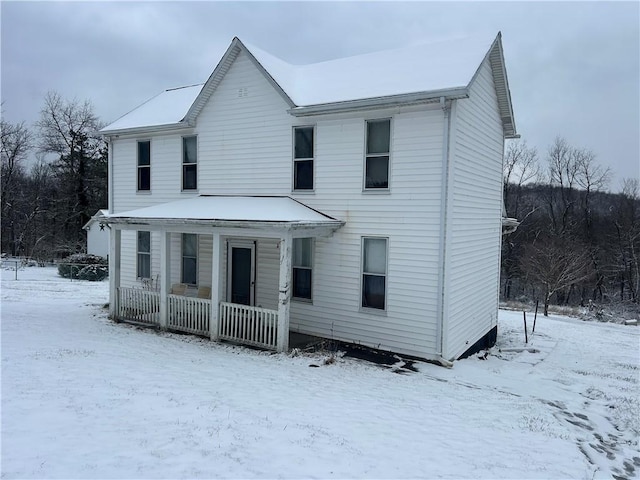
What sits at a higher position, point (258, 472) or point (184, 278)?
point (184, 278)

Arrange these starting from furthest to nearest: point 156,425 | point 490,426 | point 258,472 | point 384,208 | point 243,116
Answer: point 243,116 < point 384,208 < point 490,426 < point 156,425 < point 258,472

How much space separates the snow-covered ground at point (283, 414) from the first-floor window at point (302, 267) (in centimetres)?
230

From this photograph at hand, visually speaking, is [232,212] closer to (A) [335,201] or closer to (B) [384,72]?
(A) [335,201]

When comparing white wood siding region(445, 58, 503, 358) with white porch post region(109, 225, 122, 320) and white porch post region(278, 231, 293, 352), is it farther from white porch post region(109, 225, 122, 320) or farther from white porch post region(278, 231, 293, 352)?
white porch post region(109, 225, 122, 320)

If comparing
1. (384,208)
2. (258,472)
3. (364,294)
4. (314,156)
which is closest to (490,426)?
(258,472)

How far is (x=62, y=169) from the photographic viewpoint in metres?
36.5

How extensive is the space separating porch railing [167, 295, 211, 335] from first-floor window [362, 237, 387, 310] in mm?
3954

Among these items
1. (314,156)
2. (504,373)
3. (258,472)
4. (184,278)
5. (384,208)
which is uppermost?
(314,156)

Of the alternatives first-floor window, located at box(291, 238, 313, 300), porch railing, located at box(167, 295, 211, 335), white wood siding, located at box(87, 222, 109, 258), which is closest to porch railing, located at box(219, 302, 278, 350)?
porch railing, located at box(167, 295, 211, 335)

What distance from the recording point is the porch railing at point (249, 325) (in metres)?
10.1

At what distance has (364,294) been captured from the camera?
1077 centimetres

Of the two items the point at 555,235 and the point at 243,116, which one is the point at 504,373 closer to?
the point at 243,116

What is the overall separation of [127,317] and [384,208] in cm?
804

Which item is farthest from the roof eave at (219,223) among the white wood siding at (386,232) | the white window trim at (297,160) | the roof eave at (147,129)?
the roof eave at (147,129)
